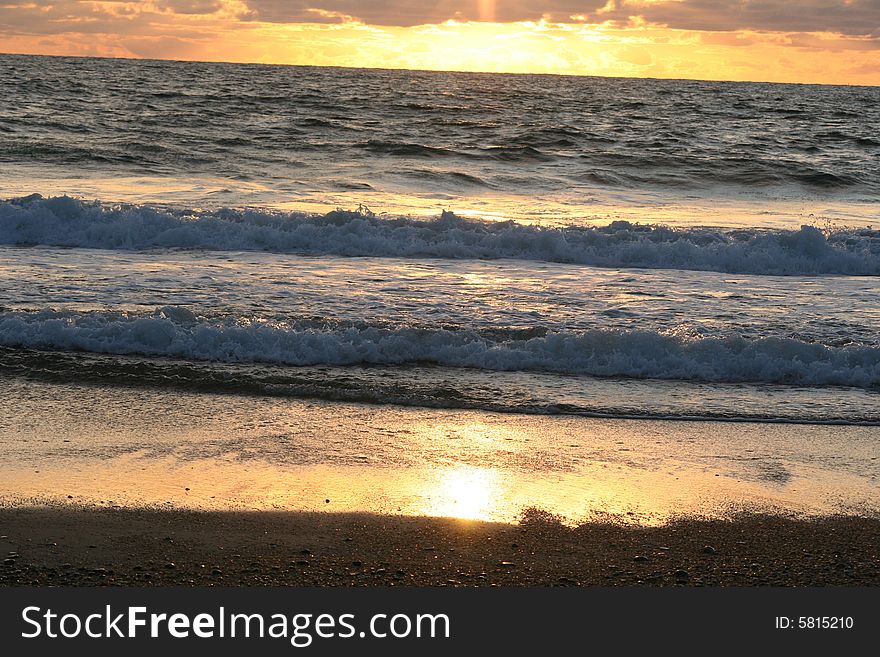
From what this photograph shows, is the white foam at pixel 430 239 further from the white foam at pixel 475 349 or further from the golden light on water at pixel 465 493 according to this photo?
the golden light on water at pixel 465 493

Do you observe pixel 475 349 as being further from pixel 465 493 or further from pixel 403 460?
pixel 465 493

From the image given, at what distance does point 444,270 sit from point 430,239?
5.53 feet

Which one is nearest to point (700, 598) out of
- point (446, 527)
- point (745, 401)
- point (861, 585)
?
point (861, 585)

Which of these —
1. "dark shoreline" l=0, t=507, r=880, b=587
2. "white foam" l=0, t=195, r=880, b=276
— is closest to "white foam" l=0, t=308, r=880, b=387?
"dark shoreline" l=0, t=507, r=880, b=587

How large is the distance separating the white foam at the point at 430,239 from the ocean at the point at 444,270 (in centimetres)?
4

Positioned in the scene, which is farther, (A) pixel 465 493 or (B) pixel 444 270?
(B) pixel 444 270

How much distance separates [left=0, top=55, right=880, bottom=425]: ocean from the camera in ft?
25.3

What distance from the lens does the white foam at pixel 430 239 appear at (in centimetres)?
1331

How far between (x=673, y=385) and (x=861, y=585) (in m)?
3.53

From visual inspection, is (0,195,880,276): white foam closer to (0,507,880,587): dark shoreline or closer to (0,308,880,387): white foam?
(0,308,880,387): white foam

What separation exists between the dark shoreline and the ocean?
2186 mm

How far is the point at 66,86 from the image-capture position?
1658 inches

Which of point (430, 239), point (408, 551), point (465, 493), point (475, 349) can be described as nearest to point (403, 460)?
point (465, 493)

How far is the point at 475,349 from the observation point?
326 inches
